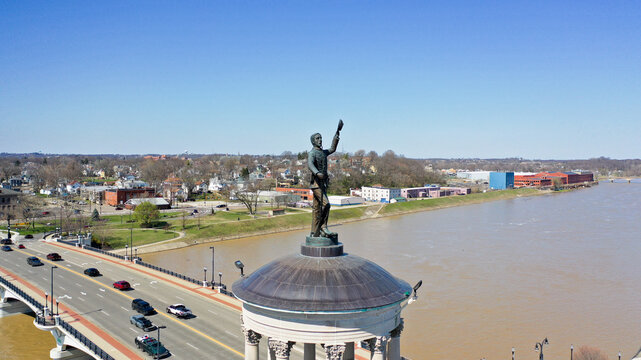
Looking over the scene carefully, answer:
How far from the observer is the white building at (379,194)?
136m

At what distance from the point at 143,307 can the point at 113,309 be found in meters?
2.88

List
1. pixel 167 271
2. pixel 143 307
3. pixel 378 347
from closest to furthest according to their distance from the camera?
1. pixel 378 347
2. pixel 143 307
3. pixel 167 271

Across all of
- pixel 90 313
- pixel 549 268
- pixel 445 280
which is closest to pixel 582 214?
pixel 549 268

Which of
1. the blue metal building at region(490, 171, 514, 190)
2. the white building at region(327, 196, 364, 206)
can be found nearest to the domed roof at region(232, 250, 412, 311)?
the white building at region(327, 196, 364, 206)

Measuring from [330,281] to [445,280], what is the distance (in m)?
39.8

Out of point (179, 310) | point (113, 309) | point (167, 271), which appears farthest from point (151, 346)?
point (167, 271)

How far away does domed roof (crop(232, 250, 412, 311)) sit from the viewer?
12.0 meters

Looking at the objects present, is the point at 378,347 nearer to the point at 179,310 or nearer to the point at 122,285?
the point at 179,310

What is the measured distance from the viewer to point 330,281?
12625mm

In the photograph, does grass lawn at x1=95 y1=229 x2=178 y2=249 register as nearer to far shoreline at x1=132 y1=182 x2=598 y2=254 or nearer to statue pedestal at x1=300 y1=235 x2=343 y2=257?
far shoreline at x1=132 y1=182 x2=598 y2=254

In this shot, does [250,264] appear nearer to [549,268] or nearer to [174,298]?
[174,298]

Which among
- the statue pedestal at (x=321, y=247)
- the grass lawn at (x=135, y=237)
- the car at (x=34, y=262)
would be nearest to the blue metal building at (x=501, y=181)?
the grass lawn at (x=135, y=237)

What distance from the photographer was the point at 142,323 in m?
30.5

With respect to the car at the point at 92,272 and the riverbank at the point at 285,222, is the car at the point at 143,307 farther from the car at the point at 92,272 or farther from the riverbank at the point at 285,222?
the riverbank at the point at 285,222
